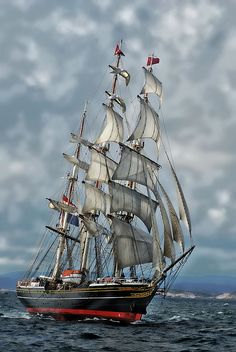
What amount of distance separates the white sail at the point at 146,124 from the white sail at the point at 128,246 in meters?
12.4

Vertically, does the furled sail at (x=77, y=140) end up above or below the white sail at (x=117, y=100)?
below

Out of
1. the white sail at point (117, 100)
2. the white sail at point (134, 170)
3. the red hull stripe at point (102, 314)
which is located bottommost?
the red hull stripe at point (102, 314)

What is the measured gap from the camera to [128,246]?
6169cm

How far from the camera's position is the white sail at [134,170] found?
6444cm

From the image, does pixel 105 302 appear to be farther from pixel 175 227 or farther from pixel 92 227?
pixel 92 227

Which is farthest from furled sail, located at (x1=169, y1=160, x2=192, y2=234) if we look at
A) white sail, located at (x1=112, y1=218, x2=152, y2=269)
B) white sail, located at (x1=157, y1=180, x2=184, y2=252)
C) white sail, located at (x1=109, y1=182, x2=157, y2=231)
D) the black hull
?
the black hull

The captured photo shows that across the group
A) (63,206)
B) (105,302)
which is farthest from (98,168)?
(105,302)

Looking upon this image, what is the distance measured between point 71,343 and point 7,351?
6.01 metres

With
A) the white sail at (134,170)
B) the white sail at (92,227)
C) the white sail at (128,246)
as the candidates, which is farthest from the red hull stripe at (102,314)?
the white sail at (134,170)

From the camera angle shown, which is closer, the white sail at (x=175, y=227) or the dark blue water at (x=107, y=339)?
the dark blue water at (x=107, y=339)

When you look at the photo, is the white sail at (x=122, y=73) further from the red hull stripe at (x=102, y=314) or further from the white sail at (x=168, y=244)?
the red hull stripe at (x=102, y=314)

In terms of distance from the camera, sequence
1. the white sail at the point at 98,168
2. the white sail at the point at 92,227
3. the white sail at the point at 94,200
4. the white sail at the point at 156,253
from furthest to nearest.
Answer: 1. the white sail at the point at 98,168
2. the white sail at the point at 92,227
3. the white sail at the point at 94,200
4. the white sail at the point at 156,253

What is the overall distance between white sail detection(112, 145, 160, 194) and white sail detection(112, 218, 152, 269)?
19.7ft

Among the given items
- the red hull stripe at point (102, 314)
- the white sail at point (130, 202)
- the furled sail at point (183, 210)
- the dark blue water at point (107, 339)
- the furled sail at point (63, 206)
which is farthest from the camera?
the furled sail at point (63, 206)
